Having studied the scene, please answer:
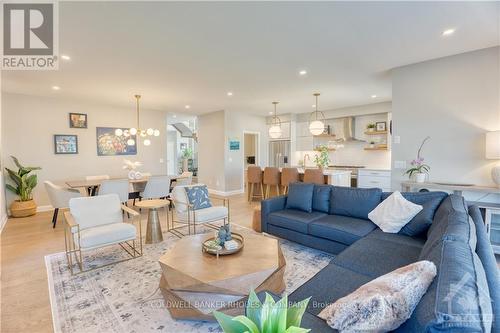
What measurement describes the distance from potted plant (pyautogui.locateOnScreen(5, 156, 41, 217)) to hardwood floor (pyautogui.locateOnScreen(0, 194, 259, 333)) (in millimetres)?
204

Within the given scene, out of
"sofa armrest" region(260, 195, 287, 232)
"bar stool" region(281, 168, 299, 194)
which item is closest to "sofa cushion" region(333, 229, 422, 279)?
"sofa armrest" region(260, 195, 287, 232)

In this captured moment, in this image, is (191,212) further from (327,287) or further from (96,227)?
(327,287)

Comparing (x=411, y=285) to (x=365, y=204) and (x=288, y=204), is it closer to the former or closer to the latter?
(x=365, y=204)

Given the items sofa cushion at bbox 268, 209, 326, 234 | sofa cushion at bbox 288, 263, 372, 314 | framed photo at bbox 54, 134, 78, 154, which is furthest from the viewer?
framed photo at bbox 54, 134, 78, 154

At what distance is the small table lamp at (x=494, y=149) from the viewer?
121 inches

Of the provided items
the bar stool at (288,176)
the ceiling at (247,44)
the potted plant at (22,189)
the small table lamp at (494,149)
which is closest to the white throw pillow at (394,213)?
the small table lamp at (494,149)

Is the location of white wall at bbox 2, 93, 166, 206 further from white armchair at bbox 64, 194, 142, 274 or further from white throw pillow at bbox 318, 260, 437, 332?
white throw pillow at bbox 318, 260, 437, 332

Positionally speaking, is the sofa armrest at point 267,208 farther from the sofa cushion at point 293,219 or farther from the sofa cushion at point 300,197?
the sofa cushion at point 300,197

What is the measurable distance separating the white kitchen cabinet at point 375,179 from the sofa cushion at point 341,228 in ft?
12.2

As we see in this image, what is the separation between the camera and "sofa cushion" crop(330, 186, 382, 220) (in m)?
3.16

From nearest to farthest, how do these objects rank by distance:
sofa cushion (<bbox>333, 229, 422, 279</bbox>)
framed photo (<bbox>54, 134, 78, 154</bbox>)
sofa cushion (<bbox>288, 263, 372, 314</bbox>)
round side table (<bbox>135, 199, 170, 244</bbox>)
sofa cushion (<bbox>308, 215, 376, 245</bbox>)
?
sofa cushion (<bbox>288, 263, 372, 314</bbox>) < sofa cushion (<bbox>333, 229, 422, 279</bbox>) < sofa cushion (<bbox>308, 215, 376, 245</bbox>) < round side table (<bbox>135, 199, 170, 244</bbox>) < framed photo (<bbox>54, 134, 78, 154</bbox>)

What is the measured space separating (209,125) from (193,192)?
4.58 meters

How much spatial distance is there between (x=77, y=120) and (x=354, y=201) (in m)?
6.73

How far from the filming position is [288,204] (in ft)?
12.5
